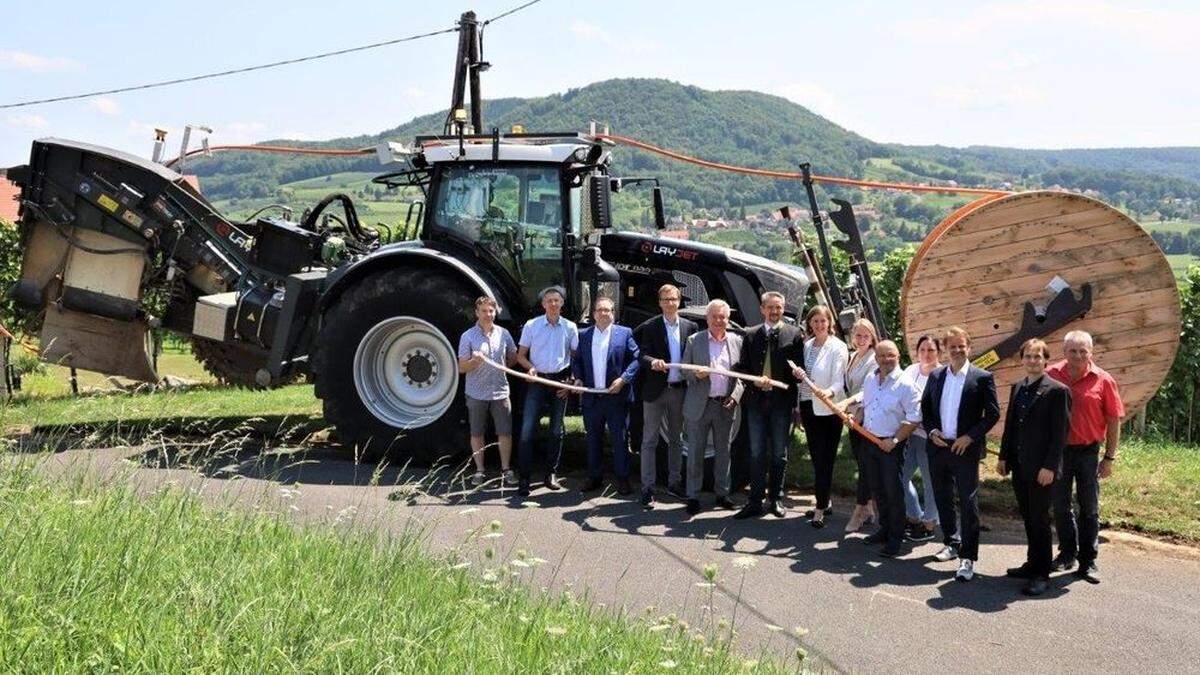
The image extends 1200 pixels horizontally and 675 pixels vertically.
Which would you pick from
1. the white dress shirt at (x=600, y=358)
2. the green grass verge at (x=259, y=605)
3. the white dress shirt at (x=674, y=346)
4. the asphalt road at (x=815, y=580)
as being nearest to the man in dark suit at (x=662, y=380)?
the white dress shirt at (x=674, y=346)

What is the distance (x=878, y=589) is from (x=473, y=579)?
9.21ft

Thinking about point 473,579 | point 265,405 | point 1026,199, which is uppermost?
point 1026,199

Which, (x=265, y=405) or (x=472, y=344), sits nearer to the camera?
(x=472, y=344)

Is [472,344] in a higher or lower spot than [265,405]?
higher

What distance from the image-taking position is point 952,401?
7848 millimetres

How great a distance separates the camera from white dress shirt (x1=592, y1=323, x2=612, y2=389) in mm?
9586

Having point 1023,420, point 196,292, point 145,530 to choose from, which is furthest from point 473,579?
point 196,292

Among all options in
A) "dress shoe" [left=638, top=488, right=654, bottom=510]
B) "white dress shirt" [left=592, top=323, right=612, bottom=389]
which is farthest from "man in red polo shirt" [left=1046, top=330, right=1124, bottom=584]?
"white dress shirt" [left=592, top=323, right=612, bottom=389]

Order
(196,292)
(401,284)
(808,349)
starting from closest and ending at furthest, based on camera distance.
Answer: (808,349)
(401,284)
(196,292)

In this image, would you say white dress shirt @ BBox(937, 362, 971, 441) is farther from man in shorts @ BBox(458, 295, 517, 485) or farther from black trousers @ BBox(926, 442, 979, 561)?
man in shorts @ BBox(458, 295, 517, 485)

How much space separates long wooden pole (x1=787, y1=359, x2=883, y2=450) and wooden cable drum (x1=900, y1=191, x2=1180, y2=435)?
5.16ft

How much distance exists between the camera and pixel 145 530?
16.8 ft

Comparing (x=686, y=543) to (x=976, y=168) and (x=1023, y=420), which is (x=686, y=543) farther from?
(x=976, y=168)

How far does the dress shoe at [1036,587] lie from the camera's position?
24.0 ft
